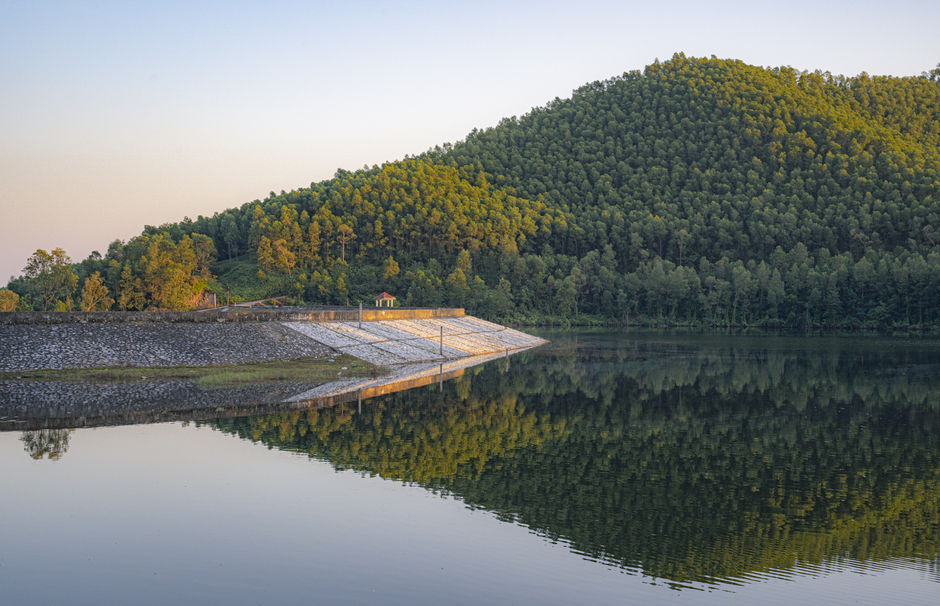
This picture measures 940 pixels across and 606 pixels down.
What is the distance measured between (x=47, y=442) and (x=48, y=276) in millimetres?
57784

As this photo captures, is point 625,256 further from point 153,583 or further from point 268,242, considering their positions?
point 153,583

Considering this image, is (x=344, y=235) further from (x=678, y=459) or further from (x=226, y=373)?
(x=678, y=459)

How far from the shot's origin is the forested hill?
413 ft

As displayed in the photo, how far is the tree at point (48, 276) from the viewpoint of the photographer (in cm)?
7300

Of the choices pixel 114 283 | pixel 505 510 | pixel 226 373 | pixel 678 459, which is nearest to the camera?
pixel 505 510

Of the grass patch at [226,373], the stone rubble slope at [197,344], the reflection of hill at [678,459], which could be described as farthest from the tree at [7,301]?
the reflection of hill at [678,459]

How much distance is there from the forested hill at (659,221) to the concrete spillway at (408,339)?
39021 mm

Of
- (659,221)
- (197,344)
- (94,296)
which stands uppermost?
(659,221)

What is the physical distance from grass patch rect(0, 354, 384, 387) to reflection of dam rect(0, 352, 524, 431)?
3.38 feet

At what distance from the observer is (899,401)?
122 feet

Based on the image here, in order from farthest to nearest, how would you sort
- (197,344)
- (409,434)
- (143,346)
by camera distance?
(197,344) < (143,346) < (409,434)

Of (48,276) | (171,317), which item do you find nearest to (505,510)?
(171,317)

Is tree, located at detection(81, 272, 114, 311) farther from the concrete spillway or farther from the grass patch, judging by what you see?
the grass patch

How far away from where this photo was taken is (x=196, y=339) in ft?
146
